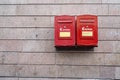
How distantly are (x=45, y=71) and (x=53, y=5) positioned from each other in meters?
1.90

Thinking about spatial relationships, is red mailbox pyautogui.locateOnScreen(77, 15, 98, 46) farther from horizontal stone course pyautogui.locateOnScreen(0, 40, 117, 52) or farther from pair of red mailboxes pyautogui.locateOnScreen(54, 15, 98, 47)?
horizontal stone course pyautogui.locateOnScreen(0, 40, 117, 52)

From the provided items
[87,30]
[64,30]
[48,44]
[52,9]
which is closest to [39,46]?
[48,44]

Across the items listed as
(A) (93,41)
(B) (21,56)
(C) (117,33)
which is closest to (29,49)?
(B) (21,56)

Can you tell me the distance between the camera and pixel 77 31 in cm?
721

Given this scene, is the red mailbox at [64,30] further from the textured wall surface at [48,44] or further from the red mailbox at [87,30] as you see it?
the textured wall surface at [48,44]

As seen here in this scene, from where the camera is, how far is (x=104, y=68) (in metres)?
7.41

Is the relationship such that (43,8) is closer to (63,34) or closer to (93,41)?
(63,34)

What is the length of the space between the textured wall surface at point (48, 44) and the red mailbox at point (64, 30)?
0.43 meters

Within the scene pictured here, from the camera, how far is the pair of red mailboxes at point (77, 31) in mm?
7149

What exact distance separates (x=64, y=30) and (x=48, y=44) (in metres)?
0.71

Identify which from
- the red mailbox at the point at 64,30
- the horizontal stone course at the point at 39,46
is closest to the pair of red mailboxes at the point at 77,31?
the red mailbox at the point at 64,30

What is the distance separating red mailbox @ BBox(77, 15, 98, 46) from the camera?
23.4 ft

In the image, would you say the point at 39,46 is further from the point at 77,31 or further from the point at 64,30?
the point at 77,31

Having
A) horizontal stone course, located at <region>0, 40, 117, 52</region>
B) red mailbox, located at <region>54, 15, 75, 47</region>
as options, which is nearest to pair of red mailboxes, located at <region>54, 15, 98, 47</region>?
red mailbox, located at <region>54, 15, 75, 47</region>
